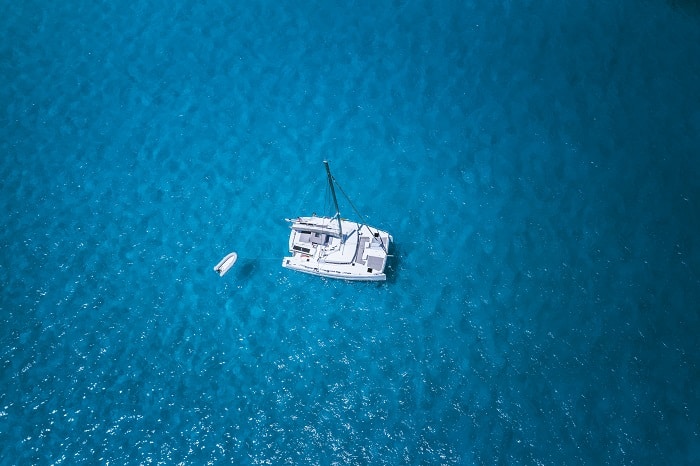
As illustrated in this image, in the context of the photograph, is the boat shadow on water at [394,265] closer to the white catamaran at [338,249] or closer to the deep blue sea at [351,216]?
the deep blue sea at [351,216]

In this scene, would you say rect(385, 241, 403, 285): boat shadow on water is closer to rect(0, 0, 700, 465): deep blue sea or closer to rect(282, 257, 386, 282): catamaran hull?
rect(0, 0, 700, 465): deep blue sea

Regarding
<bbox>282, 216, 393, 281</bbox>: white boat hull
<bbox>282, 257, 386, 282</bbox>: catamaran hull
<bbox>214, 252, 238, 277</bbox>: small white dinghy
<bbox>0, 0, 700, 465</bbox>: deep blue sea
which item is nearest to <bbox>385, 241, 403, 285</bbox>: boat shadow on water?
<bbox>0, 0, 700, 465</bbox>: deep blue sea

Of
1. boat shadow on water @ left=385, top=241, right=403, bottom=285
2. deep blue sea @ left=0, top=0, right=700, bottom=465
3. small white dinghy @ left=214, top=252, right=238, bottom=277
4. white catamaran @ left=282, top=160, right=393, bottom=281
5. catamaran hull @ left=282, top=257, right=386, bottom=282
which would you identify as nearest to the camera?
deep blue sea @ left=0, top=0, right=700, bottom=465

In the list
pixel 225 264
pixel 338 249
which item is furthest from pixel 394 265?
pixel 225 264

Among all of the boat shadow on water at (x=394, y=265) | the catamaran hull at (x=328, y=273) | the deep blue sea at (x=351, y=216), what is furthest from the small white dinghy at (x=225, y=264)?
the boat shadow on water at (x=394, y=265)

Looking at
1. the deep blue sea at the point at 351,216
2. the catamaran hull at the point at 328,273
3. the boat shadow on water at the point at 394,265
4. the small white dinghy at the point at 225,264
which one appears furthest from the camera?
the small white dinghy at the point at 225,264

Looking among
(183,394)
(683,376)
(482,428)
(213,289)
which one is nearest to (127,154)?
(213,289)
